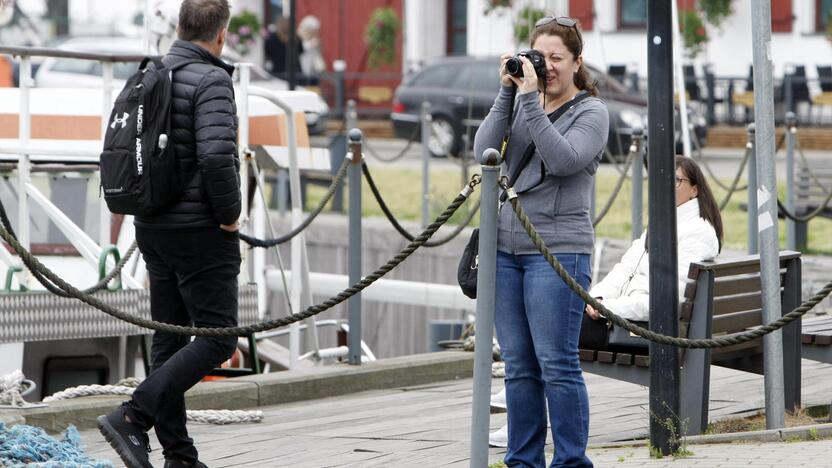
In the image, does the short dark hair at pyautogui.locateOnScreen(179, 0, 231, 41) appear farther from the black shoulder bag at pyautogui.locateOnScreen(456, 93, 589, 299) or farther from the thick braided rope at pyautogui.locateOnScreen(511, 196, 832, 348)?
the thick braided rope at pyautogui.locateOnScreen(511, 196, 832, 348)

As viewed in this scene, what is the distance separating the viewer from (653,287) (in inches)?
252

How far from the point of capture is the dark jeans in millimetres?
6145

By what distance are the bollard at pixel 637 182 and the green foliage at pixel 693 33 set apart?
19100 millimetres

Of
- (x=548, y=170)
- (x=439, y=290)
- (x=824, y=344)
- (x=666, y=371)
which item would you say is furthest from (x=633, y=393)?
(x=439, y=290)

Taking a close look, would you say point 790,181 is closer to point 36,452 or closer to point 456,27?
point 36,452

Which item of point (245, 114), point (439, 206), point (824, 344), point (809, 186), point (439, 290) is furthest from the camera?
point (439, 206)

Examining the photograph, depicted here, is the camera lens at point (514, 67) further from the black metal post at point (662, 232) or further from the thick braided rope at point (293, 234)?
the thick braided rope at point (293, 234)

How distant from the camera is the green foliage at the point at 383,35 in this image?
116ft

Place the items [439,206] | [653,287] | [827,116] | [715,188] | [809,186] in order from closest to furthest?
[653,287] < [809,186] < [439,206] < [715,188] < [827,116]

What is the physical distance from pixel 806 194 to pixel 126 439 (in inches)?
394

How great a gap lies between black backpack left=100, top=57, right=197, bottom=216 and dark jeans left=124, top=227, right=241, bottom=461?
0.17 meters

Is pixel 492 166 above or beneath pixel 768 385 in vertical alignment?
above

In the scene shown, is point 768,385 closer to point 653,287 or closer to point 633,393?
point 653,287

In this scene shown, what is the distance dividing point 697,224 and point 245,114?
3.25 metres
